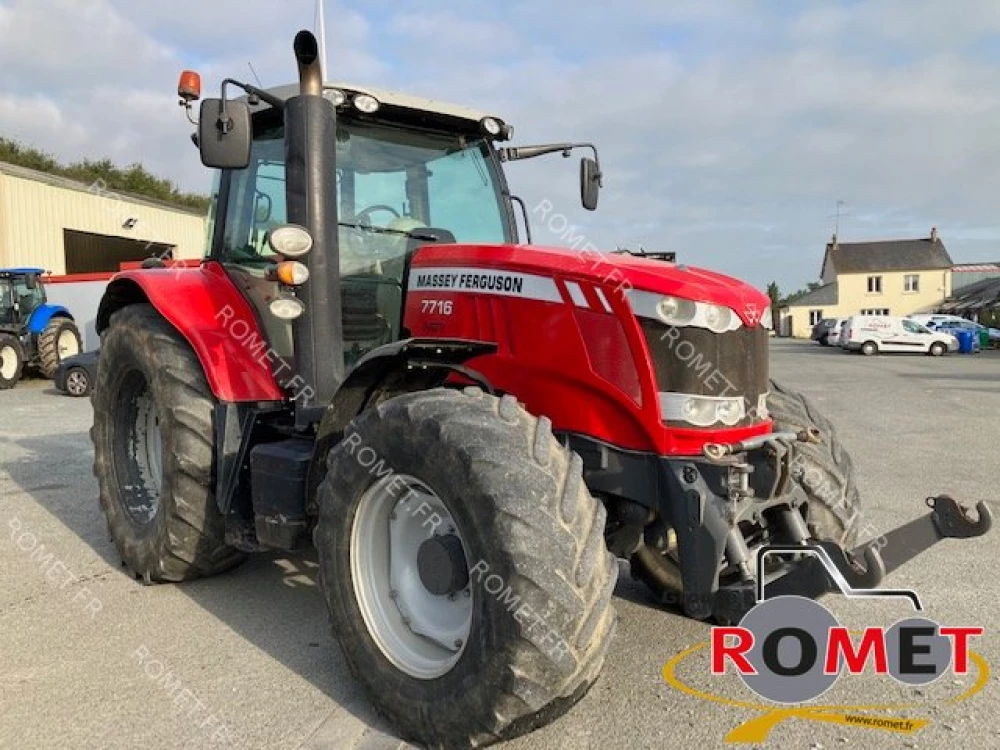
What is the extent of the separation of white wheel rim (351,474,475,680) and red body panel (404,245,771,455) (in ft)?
1.89

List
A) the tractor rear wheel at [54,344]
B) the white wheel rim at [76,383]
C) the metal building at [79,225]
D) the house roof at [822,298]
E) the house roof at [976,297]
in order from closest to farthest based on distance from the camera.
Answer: the white wheel rim at [76,383] < the tractor rear wheel at [54,344] < the metal building at [79,225] < the house roof at [976,297] < the house roof at [822,298]

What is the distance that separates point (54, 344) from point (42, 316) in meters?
0.97

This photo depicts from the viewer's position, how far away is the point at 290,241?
3143 millimetres

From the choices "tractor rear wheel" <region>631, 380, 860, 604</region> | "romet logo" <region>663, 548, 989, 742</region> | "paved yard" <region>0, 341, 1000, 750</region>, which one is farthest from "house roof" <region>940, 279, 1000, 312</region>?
"romet logo" <region>663, 548, 989, 742</region>

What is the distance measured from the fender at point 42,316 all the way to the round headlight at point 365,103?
14777 millimetres

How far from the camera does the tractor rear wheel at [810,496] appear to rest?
3309 mm

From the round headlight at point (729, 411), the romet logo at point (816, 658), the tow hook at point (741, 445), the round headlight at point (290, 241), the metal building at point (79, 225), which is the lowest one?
the romet logo at point (816, 658)

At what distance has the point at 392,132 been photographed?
3.89 metres

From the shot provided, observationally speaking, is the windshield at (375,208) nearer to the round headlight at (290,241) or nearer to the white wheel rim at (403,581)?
the round headlight at (290,241)

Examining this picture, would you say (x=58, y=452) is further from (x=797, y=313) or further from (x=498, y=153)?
(x=797, y=313)

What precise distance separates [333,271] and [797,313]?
205ft

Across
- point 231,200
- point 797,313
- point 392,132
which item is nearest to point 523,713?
point 392,132

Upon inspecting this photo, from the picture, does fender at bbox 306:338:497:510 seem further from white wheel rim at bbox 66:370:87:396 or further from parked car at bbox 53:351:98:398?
white wheel rim at bbox 66:370:87:396

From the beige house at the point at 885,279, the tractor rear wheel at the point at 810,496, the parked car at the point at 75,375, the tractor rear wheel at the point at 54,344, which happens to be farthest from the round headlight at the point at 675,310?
the beige house at the point at 885,279
